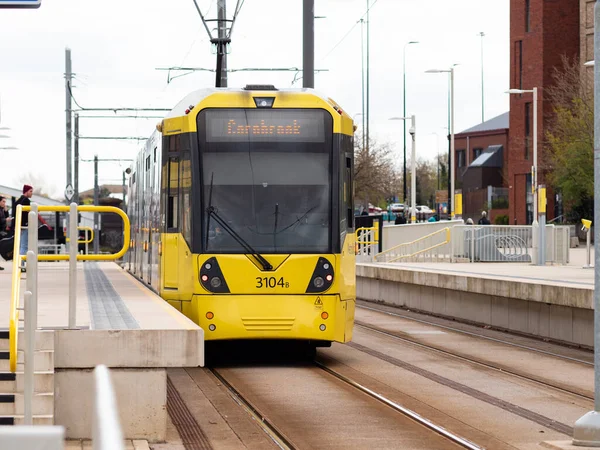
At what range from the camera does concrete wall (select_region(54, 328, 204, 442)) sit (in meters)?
9.12

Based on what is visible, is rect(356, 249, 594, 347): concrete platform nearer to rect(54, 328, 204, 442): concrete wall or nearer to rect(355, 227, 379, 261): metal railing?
rect(355, 227, 379, 261): metal railing

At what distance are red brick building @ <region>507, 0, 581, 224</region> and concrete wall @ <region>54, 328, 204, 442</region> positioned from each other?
6199cm

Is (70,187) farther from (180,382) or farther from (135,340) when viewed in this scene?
(135,340)

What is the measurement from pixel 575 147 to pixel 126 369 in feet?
169

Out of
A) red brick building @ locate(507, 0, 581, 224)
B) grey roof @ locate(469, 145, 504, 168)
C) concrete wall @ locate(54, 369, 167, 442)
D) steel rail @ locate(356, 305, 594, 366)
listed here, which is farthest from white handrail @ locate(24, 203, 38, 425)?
grey roof @ locate(469, 145, 504, 168)

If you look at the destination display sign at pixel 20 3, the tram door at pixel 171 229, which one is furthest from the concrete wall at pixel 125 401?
the tram door at pixel 171 229

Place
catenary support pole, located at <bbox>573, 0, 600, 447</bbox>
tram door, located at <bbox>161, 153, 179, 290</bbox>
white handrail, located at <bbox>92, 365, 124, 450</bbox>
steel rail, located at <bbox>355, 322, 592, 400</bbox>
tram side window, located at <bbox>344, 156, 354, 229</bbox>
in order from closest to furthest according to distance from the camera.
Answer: white handrail, located at <bbox>92, 365, 124, 450</bbox> → catenary support pole, located at <bbox>573, 0, 600, 447</bbox> → steel rail, located at <bbox>355, 322, 592, 400</bbox> → tram side window, located at <bbox>344, 156, 354, 229</bbox> → tram door, located at <bbox>161, 153, 179, 290</bbox>

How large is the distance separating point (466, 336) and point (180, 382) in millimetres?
A: 7532

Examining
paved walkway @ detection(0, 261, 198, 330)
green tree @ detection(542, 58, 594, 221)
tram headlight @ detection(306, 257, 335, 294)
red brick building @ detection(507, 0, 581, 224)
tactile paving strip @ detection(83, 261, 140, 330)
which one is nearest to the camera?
tactile paving strip @ detection(83, 261, 140, 330)

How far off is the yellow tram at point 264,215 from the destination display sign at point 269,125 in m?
0.01

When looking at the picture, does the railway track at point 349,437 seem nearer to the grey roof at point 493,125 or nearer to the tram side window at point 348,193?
the tram side window at point 348,193

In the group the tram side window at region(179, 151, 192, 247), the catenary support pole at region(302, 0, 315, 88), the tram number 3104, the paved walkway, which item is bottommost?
the paved walkway

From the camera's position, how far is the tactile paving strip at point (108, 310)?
9727mm

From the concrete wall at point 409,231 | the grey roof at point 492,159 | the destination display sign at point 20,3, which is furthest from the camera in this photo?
the grey roof at point 492,159
